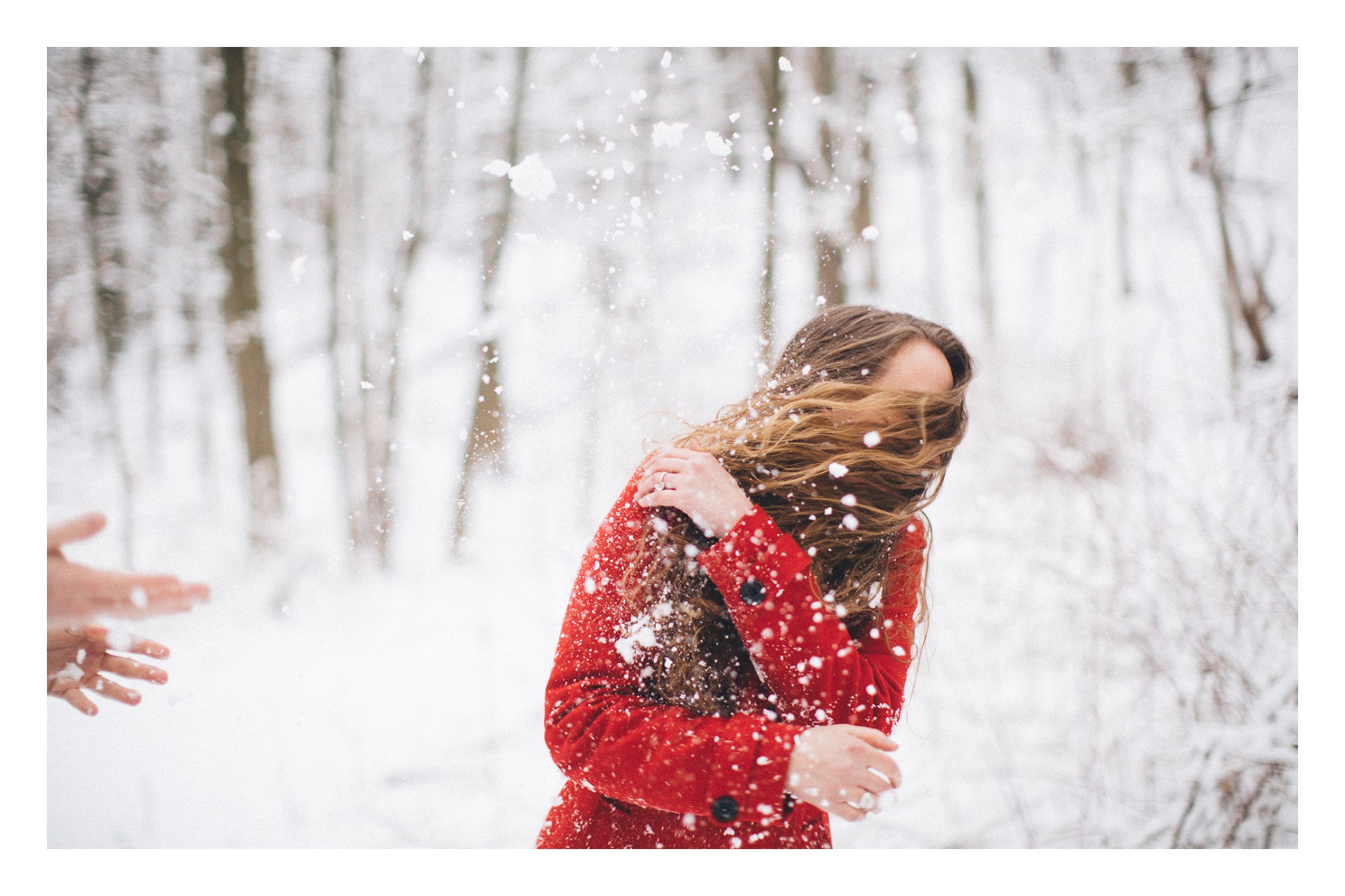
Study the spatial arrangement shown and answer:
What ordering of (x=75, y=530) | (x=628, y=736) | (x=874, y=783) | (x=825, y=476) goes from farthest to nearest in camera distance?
(x=75, y=530)
(x=825, y=476)
(x=874, y=783)
(x=628, y=736)

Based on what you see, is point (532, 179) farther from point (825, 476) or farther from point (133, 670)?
point (133, 670)

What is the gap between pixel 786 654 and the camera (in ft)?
3.42

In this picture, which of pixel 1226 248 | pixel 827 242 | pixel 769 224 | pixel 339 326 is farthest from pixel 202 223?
pixel 1226 248

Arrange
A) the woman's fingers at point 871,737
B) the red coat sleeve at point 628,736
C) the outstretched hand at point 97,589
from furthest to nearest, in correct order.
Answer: the outstretched hand at point 97,589 → the woman's fingers at point 871,737 → the red coat sleeve at point 628,736

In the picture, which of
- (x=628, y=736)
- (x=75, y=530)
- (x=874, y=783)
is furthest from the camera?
(x=75, y=530)

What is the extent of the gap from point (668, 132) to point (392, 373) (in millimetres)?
656

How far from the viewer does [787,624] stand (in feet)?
3.40

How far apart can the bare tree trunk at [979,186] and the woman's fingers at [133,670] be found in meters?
1.60

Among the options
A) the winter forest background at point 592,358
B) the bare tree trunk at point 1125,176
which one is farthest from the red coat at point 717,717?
the bare tree trunk at point 1125,176

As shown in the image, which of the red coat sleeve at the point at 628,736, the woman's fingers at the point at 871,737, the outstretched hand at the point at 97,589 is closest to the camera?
the red coat sleeve at the point at 628,736

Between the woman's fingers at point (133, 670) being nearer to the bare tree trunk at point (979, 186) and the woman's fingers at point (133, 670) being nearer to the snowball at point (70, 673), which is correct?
the snowball at point (70, 673)

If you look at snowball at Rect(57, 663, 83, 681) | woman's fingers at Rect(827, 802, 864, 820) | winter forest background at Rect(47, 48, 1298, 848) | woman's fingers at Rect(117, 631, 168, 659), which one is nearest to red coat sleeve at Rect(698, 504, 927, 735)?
woman's fingers at Rect(827, 802, 864, 820)

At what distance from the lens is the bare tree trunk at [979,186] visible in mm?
1392
